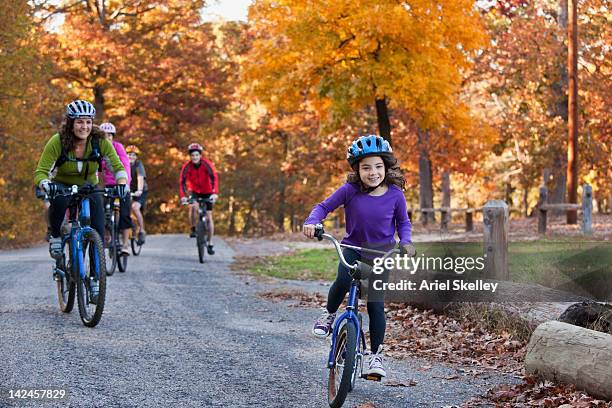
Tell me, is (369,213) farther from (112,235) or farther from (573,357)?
(112,235)

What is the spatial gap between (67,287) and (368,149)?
14.3 feet

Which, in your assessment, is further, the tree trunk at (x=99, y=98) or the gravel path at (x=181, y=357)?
the tree trunk at (x=99, y=98)

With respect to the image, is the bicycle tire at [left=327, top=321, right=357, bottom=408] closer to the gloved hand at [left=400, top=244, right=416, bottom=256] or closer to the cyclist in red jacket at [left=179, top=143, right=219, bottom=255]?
the gloved hand at [left=400, top=244, right=416, bottom=256]

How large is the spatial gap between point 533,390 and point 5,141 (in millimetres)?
18424

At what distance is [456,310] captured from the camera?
9039mm

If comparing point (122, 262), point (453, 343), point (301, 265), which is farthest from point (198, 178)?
point (453, 343)

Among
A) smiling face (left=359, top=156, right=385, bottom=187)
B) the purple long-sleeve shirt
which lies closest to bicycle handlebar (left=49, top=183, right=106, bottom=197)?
the purple long-sleeve shirt

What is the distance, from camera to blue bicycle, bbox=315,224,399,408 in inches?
213

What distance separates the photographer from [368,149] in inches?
228

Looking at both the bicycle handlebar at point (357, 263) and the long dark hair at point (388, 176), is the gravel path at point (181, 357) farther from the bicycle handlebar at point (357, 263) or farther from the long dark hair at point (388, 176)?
the long dark hair at point (388, 176)

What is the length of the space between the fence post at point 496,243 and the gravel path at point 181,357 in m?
2.15

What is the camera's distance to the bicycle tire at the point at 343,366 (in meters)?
5.32

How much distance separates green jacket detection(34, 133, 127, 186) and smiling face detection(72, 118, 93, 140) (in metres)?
0.16

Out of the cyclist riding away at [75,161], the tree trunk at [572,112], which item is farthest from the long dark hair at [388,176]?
the tree trunk at [572,112]
